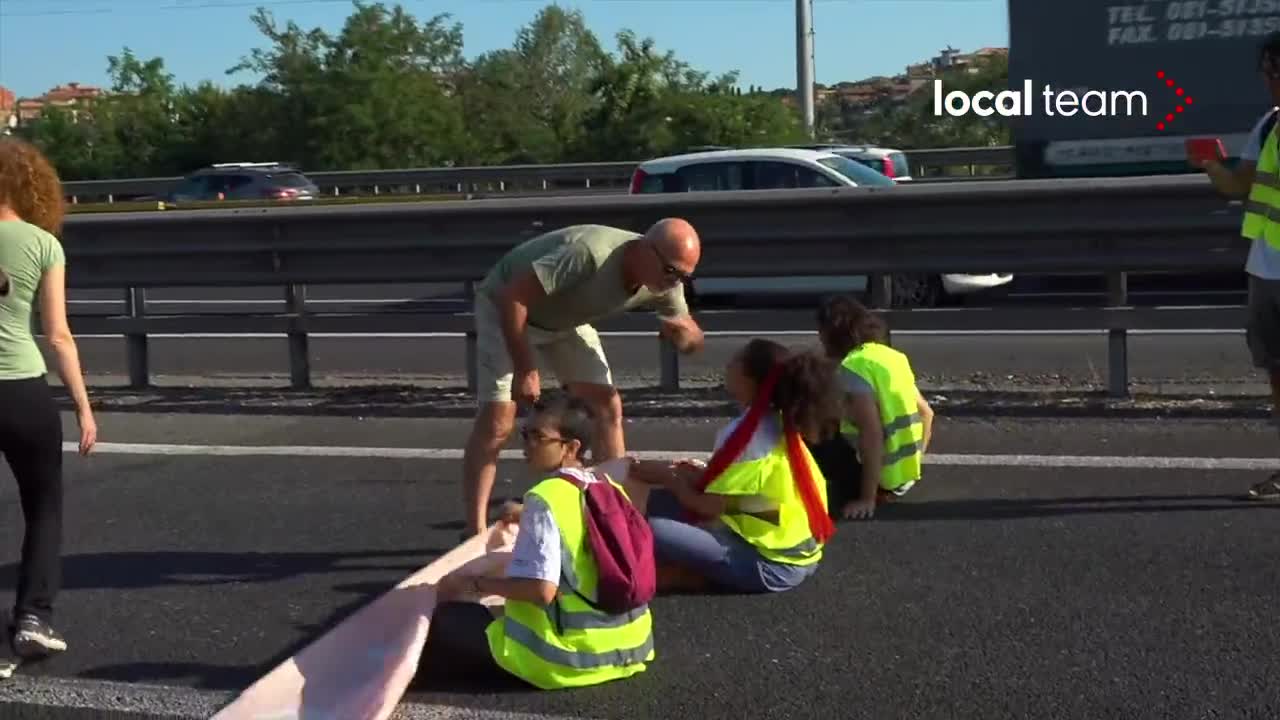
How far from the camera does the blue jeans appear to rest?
5.46 meters

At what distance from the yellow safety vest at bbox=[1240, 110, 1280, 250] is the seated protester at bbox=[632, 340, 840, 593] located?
1.95 m

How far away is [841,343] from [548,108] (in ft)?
138

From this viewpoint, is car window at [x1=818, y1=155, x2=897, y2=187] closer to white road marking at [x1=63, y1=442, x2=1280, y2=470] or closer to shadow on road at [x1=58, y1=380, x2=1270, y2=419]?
shadow on road at [x1=58, y1=380, x2=1270, y2=419]

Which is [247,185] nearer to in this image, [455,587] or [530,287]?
[530,287]

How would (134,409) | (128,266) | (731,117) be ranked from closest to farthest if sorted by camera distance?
1. (134,409)
2. (128,266)
3. (731,117)

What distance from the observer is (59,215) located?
16.8 ft

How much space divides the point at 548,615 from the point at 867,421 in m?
2.15

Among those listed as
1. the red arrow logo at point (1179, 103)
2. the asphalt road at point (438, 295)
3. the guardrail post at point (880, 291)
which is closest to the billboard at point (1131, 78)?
the red arrow logo at point (1179, 103)

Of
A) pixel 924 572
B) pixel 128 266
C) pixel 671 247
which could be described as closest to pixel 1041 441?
pixel 924 572

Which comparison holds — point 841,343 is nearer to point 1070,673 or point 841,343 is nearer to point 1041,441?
point 1041,441

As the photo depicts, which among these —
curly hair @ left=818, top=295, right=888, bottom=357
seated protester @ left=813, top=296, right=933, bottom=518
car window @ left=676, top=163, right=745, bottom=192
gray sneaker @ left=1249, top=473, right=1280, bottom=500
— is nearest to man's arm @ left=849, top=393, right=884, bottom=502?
seated protester @ left=813, top=296, right=933, bottom=518

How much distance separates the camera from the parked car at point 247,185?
103 feet

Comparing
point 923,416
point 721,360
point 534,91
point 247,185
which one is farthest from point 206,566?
point 534,91

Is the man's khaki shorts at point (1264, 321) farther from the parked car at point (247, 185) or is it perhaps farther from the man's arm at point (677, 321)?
the parked car at point (247, 185)
